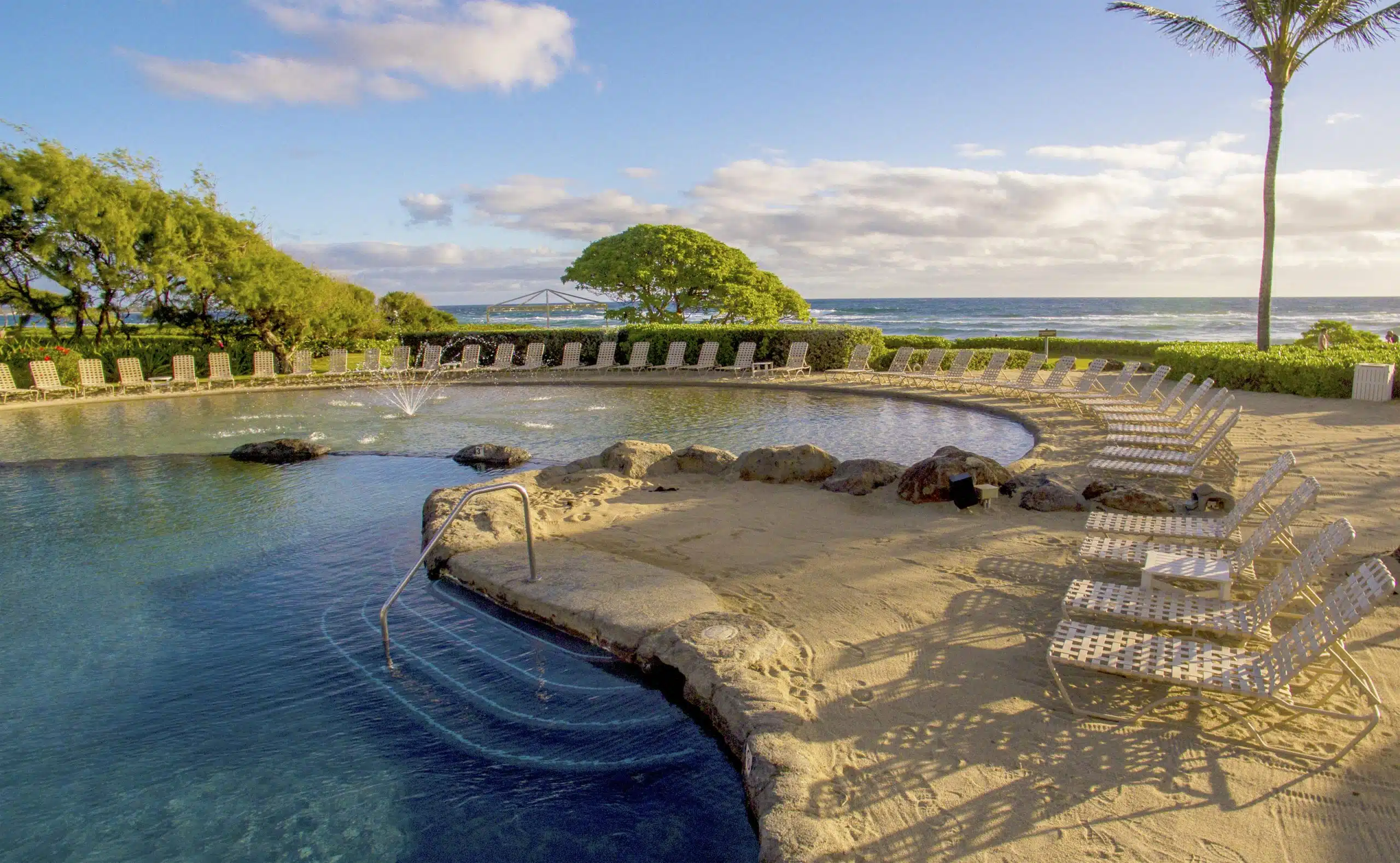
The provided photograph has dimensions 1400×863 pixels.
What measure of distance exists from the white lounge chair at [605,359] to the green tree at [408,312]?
9.90m

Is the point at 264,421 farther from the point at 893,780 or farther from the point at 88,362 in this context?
the point at 893,780

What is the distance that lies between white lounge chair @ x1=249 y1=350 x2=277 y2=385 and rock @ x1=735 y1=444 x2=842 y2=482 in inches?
634

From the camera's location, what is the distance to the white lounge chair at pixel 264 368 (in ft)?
67.0

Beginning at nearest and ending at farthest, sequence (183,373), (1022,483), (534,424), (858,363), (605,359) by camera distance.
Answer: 1. (1022,483)
2. (534,424)
3. (858,363)
4. (183,373)
5. (605,359)

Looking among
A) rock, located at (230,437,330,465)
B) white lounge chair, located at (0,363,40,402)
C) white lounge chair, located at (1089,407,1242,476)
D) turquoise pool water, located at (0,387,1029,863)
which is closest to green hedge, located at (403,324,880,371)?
white lounge chair, located at (0,363,40,402)

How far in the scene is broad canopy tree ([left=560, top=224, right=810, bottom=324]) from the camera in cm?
2677

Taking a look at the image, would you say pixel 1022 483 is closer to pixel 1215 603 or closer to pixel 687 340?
pixel 1215 603

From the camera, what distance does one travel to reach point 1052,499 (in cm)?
725

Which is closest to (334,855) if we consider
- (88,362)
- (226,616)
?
(226,616)

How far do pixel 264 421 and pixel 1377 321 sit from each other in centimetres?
7210

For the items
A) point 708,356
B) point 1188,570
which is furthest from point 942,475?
point 708,356

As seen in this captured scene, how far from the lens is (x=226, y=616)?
5879 millimetres

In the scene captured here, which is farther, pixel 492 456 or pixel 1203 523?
pixel 492 456

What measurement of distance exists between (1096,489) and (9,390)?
20.3 meters
